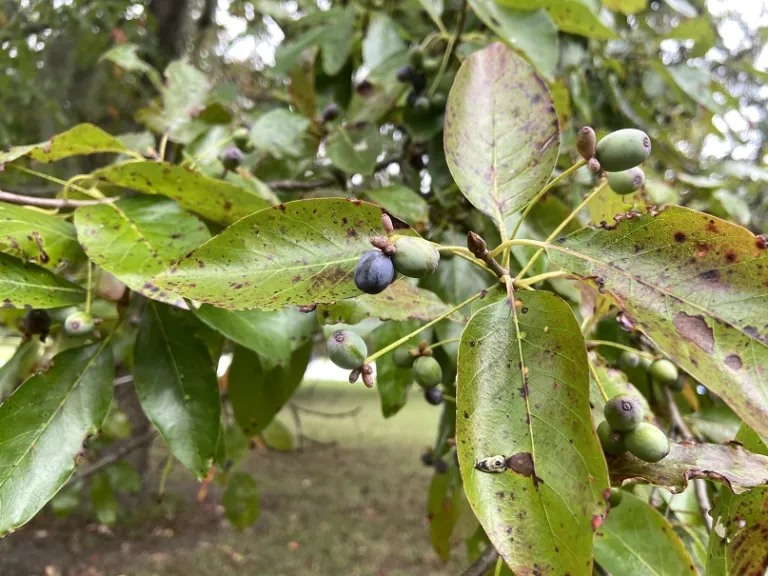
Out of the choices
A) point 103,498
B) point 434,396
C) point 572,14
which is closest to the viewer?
point 434,396

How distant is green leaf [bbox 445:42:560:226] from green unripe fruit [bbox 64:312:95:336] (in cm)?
55

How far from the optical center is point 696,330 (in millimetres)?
509

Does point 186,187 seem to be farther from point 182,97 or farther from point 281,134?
point 182,97

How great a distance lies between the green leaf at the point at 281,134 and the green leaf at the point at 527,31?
0.49 metres

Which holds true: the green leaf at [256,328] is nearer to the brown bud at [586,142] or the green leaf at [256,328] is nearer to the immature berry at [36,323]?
the immature berry at [36,323]

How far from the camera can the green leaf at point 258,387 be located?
119cm

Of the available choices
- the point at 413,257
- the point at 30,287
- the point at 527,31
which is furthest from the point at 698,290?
the point at 527,31

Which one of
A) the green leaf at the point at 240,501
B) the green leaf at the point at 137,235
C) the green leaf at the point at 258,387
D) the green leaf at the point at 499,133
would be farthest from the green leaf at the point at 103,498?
the green leaf at the point at 499,133

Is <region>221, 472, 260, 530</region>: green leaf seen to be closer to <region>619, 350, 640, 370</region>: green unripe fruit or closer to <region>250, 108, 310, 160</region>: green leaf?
<region>250, 108, 310, 160</region>: green leaf

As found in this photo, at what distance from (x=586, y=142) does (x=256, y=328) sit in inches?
21.5

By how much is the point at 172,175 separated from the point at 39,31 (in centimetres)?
254

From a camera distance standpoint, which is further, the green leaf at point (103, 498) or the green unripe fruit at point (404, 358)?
the green leaf at point (103, 498)

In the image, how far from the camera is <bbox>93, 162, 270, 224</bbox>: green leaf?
2.75 ft

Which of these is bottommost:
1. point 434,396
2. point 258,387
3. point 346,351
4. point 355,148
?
point 258,387
